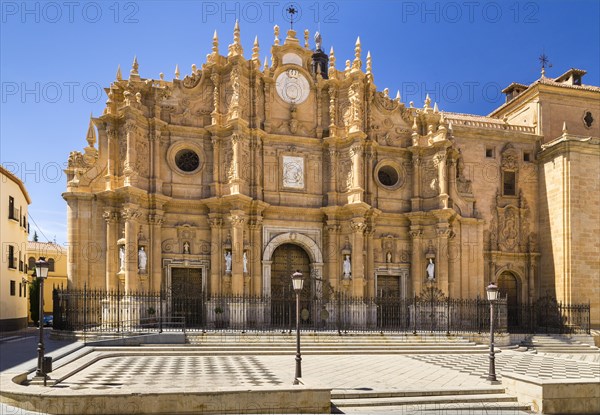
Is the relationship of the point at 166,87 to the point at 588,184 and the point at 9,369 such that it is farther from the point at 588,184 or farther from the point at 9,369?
the point at 588,184

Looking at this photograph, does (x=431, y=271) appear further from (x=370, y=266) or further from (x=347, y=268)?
(x=347, y=268)

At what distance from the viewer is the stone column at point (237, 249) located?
2352cm

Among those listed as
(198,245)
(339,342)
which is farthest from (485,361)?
(198,245)

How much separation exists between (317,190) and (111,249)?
9824 millimetres

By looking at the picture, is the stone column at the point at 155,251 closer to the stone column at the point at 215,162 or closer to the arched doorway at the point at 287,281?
the stone column at the point at 215,162

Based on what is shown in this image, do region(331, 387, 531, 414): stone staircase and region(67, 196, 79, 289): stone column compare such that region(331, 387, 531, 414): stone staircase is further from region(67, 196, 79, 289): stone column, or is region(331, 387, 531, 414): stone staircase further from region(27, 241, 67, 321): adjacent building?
region(27, 241, 67, 321): adjacent building

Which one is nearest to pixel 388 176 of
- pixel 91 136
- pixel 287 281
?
pixel 287 281

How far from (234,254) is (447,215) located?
10.3m

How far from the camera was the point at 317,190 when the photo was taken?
26.2 m

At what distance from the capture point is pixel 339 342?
63.7 ft

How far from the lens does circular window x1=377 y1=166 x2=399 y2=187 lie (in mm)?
27609

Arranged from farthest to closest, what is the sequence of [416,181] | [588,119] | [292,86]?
1. [588,119]
2. [416,181]
3. [292,86]

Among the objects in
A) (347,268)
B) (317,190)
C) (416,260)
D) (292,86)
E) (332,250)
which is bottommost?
(347,268)

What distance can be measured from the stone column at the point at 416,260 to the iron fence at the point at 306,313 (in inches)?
33.6
